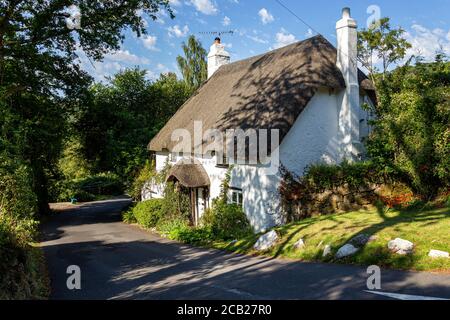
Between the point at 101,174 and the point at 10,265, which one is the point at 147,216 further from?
the point at 101,174

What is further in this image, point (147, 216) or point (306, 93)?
point (147, 216)

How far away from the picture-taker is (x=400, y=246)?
897 cm

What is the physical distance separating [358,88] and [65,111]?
584 inches

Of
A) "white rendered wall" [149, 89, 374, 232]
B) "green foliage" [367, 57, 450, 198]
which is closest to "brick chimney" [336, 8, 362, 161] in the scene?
"white rendered wall" [149, 89, 374, 232]

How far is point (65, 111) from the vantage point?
A: 70.3 feet

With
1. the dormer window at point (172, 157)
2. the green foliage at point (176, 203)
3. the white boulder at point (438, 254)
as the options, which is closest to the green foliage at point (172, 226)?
the green foliage at point (176, 203)

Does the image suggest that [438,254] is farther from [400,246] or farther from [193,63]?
[193,63]

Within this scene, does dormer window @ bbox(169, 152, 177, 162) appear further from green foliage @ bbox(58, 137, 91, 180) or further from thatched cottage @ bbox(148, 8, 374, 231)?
green foliage @ bbox(58, 137, 91, 180)

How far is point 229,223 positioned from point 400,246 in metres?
8.08

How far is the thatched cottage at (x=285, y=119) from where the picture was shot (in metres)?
15.4

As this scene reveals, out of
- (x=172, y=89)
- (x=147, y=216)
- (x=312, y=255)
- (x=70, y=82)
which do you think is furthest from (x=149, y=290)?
(x=172, y=89)

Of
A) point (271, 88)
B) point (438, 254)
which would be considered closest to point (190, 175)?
point (271, 88)

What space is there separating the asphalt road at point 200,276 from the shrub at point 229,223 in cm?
184

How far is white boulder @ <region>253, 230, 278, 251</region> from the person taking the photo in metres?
11.9
